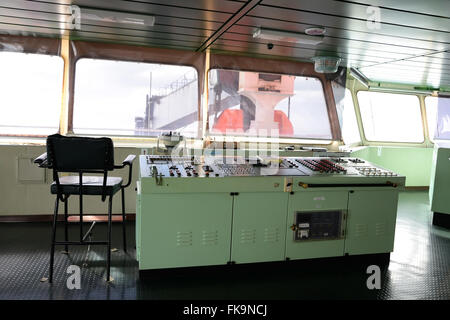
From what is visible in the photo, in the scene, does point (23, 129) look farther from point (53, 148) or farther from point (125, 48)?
Answer: point (53, 148)

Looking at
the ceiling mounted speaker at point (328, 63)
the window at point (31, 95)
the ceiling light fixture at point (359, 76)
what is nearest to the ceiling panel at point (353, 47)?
the ceiling mounted speaker at point (328, 63)

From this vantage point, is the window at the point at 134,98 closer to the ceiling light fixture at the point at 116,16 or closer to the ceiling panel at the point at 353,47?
the ceiling panel at the point at 353,47

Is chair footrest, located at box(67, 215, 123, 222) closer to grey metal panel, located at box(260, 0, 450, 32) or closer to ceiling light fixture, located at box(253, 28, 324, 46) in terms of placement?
ceiling light fixture, located at box(253, 28, 324, 46)

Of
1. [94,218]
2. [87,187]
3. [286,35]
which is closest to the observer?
[87,187]

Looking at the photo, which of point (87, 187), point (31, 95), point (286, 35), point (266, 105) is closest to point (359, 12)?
point (286, 35)

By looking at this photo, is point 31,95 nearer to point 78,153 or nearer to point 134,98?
point 134,98

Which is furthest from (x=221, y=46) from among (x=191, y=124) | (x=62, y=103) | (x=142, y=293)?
(x=142, y=293)

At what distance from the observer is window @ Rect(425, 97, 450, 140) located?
285 inches

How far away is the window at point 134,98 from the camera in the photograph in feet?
14.5

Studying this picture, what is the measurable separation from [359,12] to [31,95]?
3.60m

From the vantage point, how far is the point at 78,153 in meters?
2.45

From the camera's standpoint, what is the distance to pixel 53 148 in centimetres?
245

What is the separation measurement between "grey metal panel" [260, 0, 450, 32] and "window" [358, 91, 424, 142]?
3.81m

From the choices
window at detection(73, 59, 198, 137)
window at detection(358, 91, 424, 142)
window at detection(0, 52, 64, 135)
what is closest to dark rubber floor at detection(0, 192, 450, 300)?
window at detection(0, 52, 64, 135)
